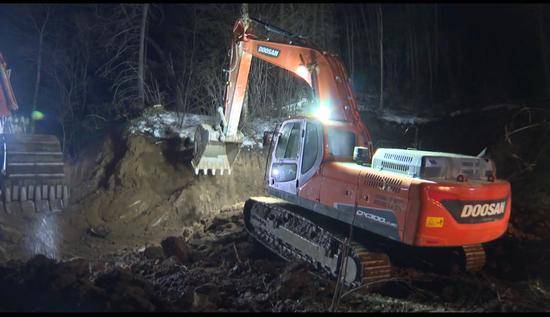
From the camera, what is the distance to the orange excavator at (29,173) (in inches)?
370

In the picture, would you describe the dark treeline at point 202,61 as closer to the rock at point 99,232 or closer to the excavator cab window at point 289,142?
the rock at point 99,232

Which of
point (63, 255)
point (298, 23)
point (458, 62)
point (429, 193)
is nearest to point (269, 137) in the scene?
point (429, 193)

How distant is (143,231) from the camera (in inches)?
388

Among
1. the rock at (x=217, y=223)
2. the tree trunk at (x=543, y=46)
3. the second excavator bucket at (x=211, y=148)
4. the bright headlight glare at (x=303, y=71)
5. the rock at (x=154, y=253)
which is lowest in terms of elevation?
the rock at (x=154, y=253)

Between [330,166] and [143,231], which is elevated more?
[330,166]

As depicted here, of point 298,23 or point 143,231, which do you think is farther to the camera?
point 298,23

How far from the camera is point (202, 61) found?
15258 mm

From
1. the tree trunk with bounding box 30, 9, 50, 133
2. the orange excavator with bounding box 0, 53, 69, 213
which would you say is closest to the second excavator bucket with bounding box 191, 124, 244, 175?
the orange excavator with bounding box 0, 53, 69, 213

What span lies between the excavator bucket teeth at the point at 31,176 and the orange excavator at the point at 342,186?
3.42m

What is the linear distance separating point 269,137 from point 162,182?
14.4ft

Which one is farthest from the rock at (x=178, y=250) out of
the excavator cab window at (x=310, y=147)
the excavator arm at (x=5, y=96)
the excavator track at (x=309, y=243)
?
the excavator arm at (x=5, y=96)

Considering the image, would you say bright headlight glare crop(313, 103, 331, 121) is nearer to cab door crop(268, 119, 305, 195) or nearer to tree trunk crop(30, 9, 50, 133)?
cab door crop(268, 119, 305, 195)

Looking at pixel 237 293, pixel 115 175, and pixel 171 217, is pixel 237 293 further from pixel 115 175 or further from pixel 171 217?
pixel 115 175

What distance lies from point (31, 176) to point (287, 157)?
18.8 feet
